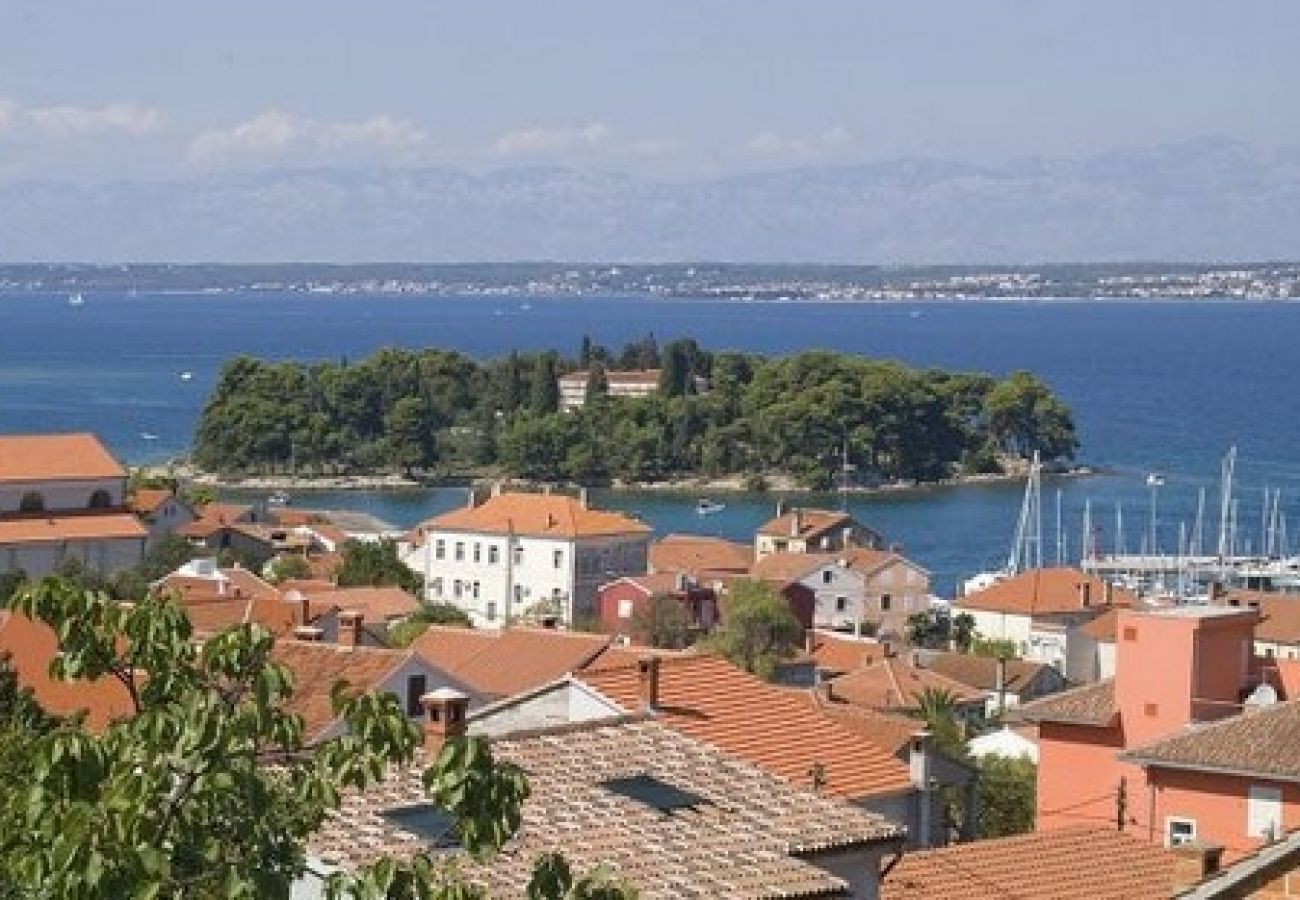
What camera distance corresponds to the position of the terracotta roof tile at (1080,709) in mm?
16672

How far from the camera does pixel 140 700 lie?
4.42 metres

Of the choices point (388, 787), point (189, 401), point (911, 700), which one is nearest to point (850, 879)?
point (388, 787)

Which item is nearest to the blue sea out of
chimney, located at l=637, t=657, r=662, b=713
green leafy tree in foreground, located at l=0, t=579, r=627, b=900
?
chimney, located at l=637, t=657, r=662, b=713

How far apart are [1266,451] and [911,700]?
6799 cm

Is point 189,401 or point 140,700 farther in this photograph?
point 189,401

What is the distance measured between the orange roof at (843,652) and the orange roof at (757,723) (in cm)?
2089

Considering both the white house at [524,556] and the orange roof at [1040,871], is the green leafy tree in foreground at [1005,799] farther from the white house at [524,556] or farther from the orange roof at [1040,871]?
the white house at [524,556]

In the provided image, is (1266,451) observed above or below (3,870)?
below

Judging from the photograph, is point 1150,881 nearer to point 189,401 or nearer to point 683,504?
point 683,504

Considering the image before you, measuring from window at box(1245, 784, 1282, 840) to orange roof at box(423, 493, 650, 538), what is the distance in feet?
114

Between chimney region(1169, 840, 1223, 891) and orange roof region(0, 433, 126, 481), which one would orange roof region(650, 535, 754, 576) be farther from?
chimney region(1169, 840, 1223, 891)

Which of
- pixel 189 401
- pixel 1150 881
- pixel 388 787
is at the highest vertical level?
pixel 388 787

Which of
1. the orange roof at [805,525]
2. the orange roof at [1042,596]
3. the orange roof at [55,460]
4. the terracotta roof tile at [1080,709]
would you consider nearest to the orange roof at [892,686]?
the terracotta roof tile at [1080,709]

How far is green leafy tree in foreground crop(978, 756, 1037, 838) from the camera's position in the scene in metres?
19.4
